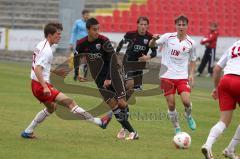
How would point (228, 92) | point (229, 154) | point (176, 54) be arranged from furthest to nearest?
point (176, 54) < point (229, 154) < point (228, 92)

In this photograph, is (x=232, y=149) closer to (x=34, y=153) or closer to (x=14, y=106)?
(x=34, y=153)

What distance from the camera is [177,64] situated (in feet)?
47.8

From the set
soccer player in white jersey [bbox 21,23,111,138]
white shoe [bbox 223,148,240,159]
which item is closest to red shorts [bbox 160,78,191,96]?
soccer player in white jersey [bbox 21,23,111,138]

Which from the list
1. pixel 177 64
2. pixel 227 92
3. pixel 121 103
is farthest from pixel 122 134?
pixel 227 92

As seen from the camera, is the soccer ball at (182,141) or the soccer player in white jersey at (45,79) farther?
the soccer player in white jersey at (45,79)

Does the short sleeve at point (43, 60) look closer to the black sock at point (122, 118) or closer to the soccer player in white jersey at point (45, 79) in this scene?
the soccer player in white jersey at point (45, 79)

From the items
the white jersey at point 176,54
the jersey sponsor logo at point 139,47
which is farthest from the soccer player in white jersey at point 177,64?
the jersey sponsor logo at point 139,47

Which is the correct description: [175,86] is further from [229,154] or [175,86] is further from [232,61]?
[232,61]

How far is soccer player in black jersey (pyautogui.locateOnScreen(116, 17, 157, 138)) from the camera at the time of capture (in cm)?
1562

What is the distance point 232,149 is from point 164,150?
1497mm

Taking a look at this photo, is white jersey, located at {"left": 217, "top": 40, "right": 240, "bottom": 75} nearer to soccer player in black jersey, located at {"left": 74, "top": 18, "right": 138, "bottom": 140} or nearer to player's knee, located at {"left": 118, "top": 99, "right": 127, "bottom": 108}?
soccer player in black jersey, located at {"left": 74, "top": 18, "right": 138, "bottom": 140}

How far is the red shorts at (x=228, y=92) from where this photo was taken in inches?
418

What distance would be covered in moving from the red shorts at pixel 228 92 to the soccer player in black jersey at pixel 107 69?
3.28m

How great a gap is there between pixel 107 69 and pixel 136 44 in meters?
2.33
